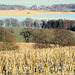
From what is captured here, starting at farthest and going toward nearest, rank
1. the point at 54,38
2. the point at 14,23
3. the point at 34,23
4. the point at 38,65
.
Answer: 1. the point at 34,23
2. the point at 14,23
3. the point at 54,38
4. the point at 38,65

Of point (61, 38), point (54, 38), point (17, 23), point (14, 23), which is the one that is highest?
point (61, 38)

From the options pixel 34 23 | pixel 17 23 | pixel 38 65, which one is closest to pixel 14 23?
pixel 17 23

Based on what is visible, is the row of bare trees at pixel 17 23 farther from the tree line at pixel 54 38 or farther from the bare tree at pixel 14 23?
the tree line at pixel 54 38

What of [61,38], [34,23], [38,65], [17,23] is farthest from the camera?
[17,23]

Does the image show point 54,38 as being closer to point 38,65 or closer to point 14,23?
point 38,65

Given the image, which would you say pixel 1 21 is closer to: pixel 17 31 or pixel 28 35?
pixel 17 31

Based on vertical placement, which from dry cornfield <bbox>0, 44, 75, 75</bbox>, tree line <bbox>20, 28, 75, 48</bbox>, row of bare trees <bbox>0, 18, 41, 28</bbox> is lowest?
row of bare trees <bbox>0, 18, 41, 28</bbox>

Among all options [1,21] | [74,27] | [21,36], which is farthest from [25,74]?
[1,21]

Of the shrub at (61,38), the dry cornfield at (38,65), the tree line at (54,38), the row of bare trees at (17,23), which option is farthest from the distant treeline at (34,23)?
the dry cornfield at (38,65)

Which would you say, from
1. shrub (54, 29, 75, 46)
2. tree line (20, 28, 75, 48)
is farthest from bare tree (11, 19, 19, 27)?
shrub (54, 29, 75, 46)

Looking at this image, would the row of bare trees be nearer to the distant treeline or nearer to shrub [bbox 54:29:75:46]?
the distant treeline

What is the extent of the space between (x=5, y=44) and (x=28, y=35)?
3290 centimetres

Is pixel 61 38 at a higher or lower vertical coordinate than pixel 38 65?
lower

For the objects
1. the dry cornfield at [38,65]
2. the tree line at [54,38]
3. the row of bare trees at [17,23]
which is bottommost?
the row of bare trees at [17,23]
